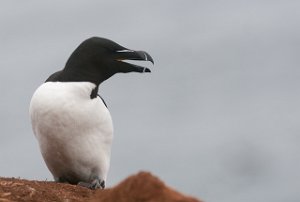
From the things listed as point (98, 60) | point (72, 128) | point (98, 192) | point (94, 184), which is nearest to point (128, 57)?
point (98, 60)

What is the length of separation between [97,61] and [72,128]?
124cm

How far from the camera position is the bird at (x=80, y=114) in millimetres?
13758

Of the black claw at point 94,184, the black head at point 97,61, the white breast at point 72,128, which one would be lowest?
the black claw at point 94,184

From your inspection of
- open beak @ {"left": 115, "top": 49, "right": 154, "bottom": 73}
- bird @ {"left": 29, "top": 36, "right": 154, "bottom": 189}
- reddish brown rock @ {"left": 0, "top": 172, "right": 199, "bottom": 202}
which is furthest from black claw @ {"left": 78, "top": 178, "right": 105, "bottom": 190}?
open beak @ {"left": 115, "top": 49, "right": 154, "bottom": 73}

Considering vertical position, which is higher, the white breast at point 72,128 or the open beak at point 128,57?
the open beak at point 128,57

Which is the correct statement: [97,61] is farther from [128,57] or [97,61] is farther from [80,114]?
[80,114]

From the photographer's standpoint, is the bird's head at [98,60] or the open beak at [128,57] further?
the open beak at [128,57]

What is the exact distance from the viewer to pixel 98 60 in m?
14.4

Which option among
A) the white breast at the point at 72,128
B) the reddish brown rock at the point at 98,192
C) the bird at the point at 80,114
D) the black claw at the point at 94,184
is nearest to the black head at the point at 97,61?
the bird at the point at 80,114

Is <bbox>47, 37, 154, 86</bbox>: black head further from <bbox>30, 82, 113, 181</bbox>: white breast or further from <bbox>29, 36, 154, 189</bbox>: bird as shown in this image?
<bbox>30, 82, 113, 181</bbox>: white breast

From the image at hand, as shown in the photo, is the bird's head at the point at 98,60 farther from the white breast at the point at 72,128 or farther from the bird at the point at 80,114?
the white breast at the point at 72,128

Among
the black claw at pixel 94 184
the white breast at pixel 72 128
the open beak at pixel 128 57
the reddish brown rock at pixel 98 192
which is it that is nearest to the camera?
the reddish brown rock at pixel 98 192

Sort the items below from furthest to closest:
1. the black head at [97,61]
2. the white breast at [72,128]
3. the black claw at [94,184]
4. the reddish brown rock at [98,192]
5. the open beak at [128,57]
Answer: the open beak at [128,57] → the black head at [97,61] → the black claw at [94,184] → the white breast at [72,128] → the reddish brown rock at [98,192]

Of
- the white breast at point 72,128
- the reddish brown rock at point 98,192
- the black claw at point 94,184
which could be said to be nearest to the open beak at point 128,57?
the white breast at point 72,128
